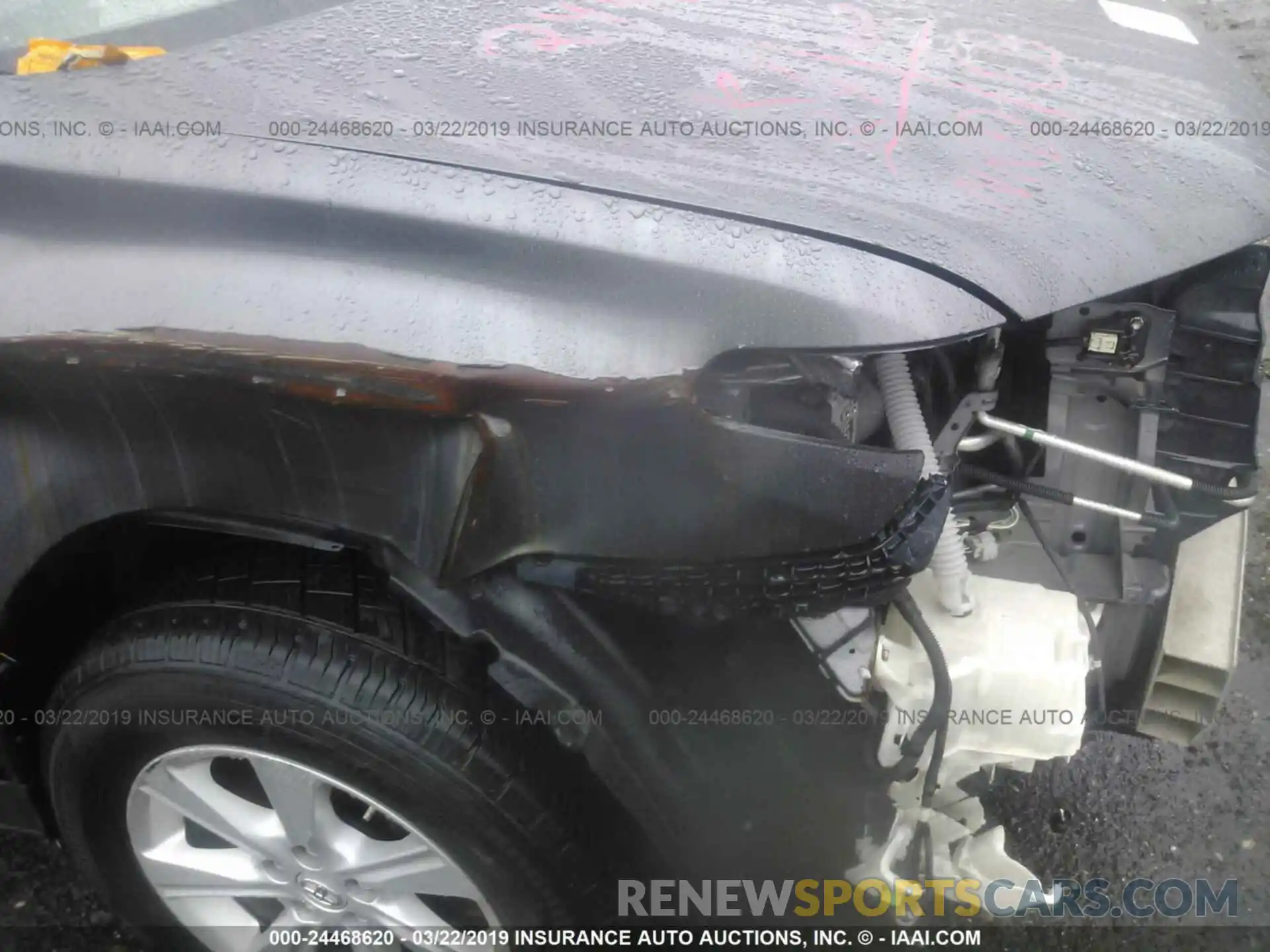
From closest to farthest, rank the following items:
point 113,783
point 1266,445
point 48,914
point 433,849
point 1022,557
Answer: point 433,849
point 113,783
point 1022,557
point 48,914
point 1266,445

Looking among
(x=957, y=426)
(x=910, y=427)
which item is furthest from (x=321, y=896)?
(x=957, y=426)

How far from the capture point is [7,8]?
5.23 feet

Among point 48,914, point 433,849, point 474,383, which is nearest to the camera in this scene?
point 474,383

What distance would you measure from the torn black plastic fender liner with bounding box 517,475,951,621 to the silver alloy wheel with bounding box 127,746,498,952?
0.50 m

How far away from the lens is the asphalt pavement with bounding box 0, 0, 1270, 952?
6.47 ft

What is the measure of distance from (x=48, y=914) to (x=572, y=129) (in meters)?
1.97

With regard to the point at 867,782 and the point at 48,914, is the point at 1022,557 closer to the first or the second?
the point at 867,782

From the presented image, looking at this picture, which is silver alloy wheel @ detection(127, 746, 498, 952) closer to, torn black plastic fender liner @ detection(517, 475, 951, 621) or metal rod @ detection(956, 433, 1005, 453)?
torn black plastic fender liner @ detection(517, 475, 951, 621)

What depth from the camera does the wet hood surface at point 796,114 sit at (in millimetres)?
1266

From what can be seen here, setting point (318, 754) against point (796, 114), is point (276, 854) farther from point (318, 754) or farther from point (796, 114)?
point (796, 114)

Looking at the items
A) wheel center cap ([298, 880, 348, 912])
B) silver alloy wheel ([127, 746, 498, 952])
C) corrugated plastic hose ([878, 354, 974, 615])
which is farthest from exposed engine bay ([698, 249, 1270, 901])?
wheel center cap ([298, 880, 348, 912])

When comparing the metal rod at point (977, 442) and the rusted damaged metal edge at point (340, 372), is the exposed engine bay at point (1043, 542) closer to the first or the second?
the metal rod at point (977, 442)

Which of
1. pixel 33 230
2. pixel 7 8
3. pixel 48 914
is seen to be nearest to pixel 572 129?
pixel 33 230

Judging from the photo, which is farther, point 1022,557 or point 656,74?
A: point 1022,557
